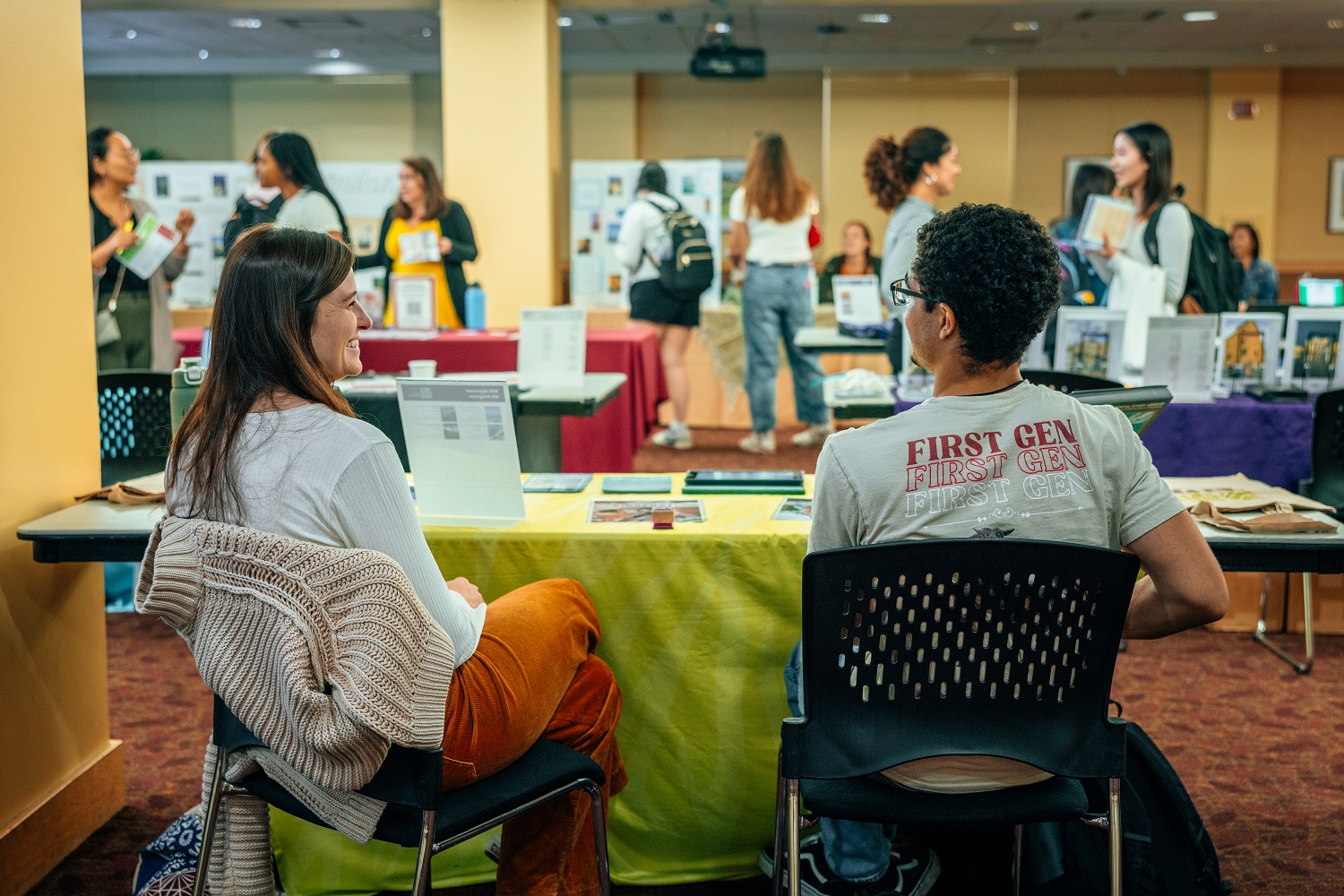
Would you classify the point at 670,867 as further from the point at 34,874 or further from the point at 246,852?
the point at 34,874

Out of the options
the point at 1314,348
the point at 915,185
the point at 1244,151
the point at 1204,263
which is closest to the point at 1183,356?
the point at 1314,348

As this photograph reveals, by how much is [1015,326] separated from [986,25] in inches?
338

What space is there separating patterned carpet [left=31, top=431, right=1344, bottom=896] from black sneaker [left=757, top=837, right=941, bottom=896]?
9 centimetres

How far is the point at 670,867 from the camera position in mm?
2207

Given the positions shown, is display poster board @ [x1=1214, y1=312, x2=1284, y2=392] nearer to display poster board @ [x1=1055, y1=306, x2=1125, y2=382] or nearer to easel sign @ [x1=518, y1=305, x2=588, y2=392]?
display poster board @ [x1=1055, y1=306, x2=1125, y2=382]

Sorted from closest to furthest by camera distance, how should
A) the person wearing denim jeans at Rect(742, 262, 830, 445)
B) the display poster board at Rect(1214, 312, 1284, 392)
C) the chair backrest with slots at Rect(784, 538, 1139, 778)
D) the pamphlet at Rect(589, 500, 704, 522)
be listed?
the chair backrest with slots at Rect(784, 538, 1139, 778) → the pamphlet at Rect(589, 500, 704, 522) → the display poster board at Rect(1214, 312, 1284, 392) → the person wearing denim jeans at Rect(742, 262, 830, 445)

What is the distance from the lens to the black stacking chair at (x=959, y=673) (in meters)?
1.39

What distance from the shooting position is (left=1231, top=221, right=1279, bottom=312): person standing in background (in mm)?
8320

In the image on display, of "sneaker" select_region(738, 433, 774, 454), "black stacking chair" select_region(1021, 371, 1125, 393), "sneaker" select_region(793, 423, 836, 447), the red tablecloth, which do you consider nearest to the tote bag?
"black stacking chair" select_region(1021, 371, 1125, 393)

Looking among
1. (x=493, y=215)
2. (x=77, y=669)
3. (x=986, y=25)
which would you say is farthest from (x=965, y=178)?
(x=77, y=669)

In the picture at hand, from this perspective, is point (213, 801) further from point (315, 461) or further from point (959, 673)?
point (959, 673)

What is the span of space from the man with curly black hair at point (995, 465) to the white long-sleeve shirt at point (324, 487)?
20.9 inches

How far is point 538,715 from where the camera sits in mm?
1681

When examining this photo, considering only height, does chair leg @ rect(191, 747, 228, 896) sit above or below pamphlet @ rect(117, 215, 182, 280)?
below
